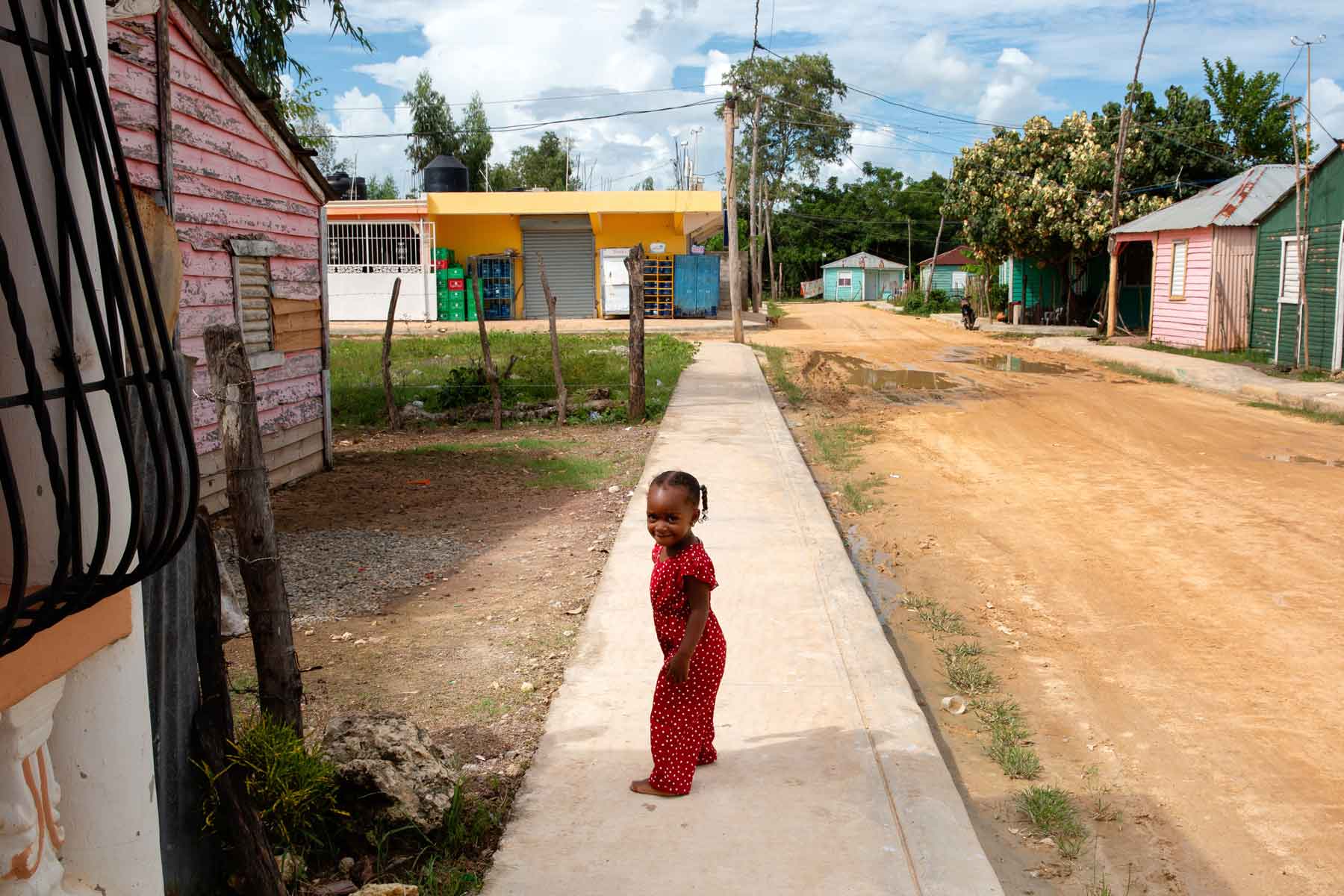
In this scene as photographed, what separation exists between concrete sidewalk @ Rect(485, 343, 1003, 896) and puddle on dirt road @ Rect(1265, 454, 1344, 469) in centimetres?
597

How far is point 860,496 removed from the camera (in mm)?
9219

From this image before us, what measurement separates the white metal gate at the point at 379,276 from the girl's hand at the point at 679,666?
2726 centimetres

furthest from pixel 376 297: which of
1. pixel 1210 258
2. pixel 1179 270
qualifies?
pixel 1210 258

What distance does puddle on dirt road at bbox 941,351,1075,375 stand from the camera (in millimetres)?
19578

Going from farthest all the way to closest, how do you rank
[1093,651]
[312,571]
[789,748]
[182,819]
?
[312,571] → [1093,651] → [789,748] → [182,819]

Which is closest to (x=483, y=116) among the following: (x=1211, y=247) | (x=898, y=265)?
(x=898, y=265)

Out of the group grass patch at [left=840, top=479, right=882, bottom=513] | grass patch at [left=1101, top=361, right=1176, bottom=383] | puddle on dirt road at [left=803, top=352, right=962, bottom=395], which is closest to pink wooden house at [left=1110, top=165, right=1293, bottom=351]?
grass patch at [left=1101, top=361, right=1176, bottom=383]

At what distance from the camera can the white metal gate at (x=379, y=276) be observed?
1167 inches

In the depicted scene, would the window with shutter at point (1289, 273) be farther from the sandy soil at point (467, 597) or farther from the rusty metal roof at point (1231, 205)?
the sandy soil at point (467, 597)

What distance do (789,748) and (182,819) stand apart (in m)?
2.04

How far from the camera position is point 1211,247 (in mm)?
21906

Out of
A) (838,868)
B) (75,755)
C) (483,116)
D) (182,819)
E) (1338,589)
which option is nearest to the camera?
(75,755)

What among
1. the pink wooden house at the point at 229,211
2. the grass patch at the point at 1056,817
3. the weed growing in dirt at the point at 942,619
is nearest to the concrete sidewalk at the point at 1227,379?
the weed growing in dirt at the point at 942,619

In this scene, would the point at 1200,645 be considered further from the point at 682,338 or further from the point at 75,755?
the point at 682,338
